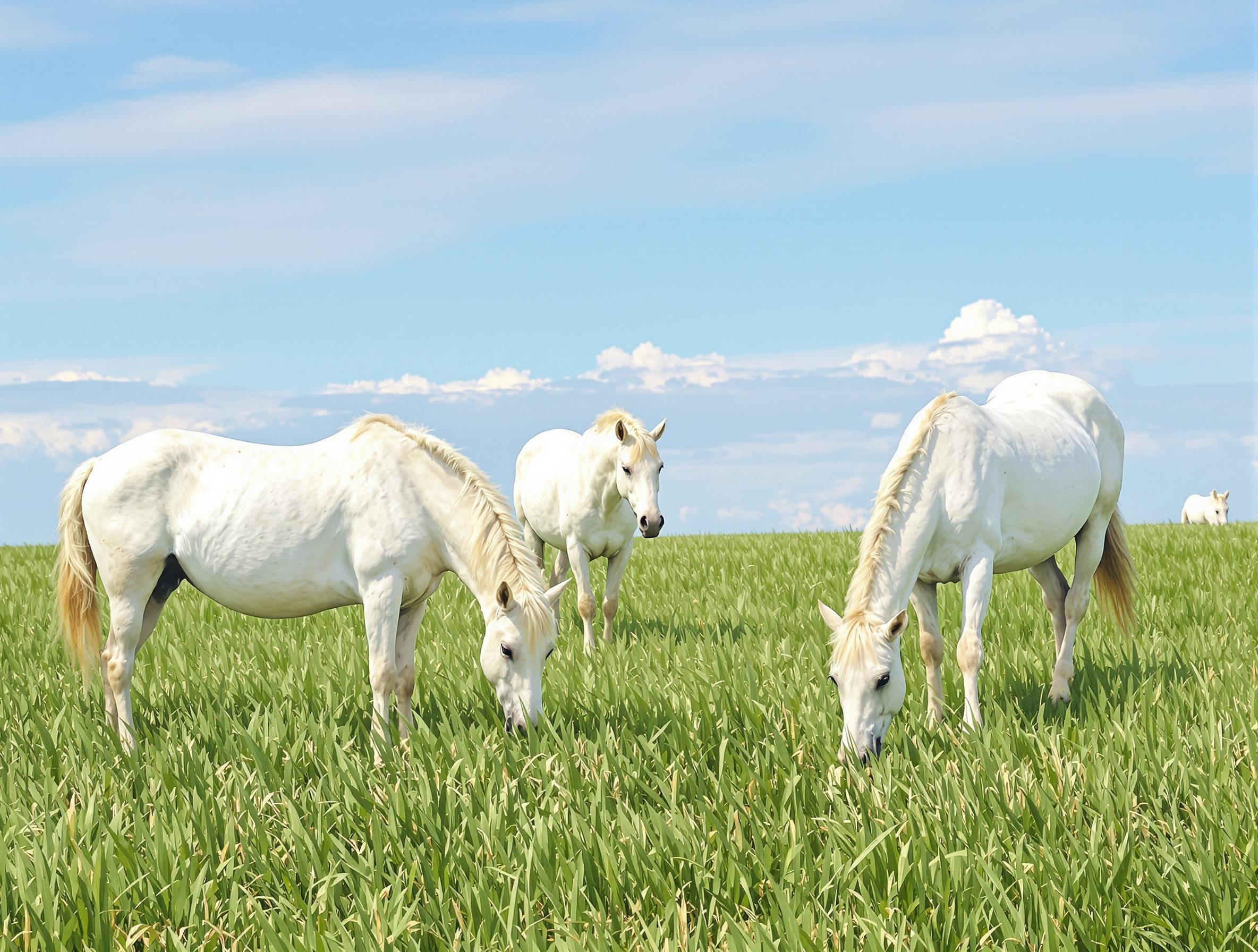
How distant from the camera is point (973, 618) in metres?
6.64

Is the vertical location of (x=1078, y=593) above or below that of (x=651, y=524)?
below

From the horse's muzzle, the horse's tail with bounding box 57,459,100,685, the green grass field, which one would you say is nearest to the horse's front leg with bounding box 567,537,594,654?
the horse's muzzle

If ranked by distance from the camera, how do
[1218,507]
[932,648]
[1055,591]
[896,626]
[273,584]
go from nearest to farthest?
[896,626], [273,584], [932,648], [1055,591], [1218,507]

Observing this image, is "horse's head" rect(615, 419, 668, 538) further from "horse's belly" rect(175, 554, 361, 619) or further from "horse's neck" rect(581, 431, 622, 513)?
"horse's belly" rect(175, 554, 361, 619)

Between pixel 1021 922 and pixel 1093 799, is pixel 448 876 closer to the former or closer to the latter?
pixel 1021 922

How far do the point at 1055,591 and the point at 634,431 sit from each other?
3886mm

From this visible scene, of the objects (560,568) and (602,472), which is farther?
(560,568)

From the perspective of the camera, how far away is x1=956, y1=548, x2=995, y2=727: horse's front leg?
6496 millimetres

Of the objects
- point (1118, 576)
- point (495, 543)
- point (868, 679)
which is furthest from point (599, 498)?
point (868, 679)

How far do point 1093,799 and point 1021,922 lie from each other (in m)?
1.34

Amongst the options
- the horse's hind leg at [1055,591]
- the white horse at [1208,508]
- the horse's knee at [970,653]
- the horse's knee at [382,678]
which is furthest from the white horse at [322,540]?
the white horse at [1208,508]

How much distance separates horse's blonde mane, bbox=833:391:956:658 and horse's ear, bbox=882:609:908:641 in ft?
0.31

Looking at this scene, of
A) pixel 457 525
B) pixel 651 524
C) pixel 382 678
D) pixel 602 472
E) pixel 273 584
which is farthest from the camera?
pixel 602 472

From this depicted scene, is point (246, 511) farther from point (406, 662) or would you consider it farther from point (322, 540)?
point (406, 662)
